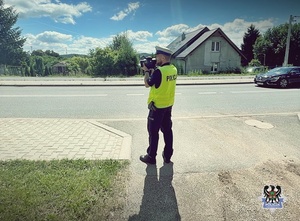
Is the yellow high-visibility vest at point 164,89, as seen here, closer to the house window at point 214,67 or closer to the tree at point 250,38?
the house window at point 214,67

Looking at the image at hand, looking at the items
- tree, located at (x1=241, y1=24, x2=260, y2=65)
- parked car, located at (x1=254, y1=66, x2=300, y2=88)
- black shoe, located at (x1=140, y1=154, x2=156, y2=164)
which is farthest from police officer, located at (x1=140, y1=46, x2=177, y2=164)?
tree, located at (x1=241, y1=24, x2=260, y2=65)

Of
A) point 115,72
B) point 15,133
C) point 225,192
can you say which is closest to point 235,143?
point 225,192

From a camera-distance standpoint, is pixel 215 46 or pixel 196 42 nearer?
pixel 215 46

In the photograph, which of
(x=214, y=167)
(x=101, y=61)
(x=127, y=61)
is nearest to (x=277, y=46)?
(x=127, y=61)

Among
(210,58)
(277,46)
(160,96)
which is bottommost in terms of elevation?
(160,96)

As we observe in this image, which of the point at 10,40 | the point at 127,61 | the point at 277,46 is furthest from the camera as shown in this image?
the point at 277,46

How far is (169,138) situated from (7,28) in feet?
164

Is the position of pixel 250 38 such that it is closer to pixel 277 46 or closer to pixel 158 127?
pixel 277 46

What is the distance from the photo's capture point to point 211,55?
107 feet

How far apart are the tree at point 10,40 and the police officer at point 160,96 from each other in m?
49.2

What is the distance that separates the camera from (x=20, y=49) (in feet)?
142

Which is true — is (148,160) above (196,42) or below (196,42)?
below

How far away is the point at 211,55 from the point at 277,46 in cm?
2618

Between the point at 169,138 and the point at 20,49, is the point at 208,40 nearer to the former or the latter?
the point at 169,138
